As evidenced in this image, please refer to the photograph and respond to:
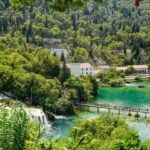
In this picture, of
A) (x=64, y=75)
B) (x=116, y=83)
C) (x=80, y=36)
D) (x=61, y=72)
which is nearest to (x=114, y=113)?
(x=64, y=75)

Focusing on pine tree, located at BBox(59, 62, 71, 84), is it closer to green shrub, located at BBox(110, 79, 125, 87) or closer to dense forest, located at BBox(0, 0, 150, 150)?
dense forest, located at BBox(0, 0, 150, 150)

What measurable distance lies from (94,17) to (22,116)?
15958cm

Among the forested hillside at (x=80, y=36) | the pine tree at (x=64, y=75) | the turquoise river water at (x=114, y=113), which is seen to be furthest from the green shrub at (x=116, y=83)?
the forested hillside at (x=80, y=36)

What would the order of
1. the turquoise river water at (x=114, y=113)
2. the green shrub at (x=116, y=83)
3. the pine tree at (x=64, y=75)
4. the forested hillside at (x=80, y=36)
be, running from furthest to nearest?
the forested hillside at (x=80, y=36), the green shrub at (x=116, y=83), the pine tree at (x=64, y=75), the turquoise river water at (x=114, y=113)

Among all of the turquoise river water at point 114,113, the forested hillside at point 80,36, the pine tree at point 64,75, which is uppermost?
the forested hillside at point 80,36

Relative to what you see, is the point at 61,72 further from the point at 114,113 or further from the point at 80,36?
the point at 80,36

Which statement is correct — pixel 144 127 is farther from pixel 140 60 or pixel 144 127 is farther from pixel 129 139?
pixel 140 60

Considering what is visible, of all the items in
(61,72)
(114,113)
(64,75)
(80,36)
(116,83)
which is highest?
(80,36)

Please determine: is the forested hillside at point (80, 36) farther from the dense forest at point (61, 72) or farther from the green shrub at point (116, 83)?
the green shrub at point (116, 83)

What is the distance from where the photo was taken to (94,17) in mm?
161875

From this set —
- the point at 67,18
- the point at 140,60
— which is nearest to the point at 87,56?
the point at 140,60

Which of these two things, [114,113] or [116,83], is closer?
[114,113]

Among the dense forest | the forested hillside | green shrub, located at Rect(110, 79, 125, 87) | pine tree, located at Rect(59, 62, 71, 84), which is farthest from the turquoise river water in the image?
the forested hillside

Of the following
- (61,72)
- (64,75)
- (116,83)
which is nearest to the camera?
(64,75)
